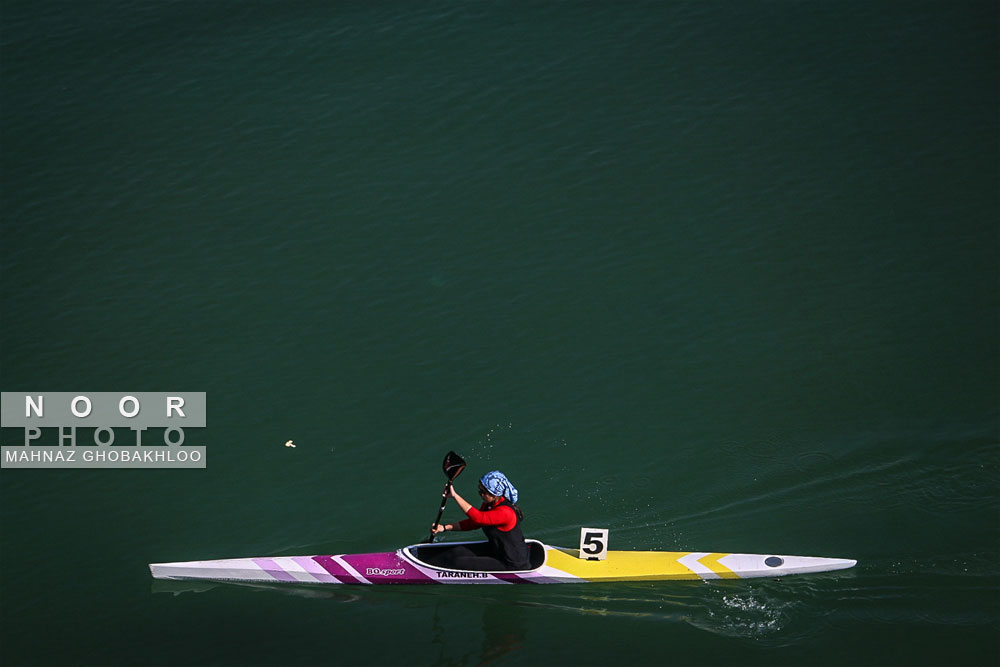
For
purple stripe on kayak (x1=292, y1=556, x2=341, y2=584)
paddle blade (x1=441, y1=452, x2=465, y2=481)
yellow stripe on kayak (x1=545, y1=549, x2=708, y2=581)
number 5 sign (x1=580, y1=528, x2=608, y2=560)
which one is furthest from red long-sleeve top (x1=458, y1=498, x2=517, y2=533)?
purple stripe on kayak (x1=292, y1=556, x2=341, y2=584)

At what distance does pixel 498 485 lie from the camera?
1652 cm

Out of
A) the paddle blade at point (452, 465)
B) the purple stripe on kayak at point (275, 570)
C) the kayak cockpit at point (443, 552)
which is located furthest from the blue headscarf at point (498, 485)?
the purple stripe on kayak at point (275, 570)

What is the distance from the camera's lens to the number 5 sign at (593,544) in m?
16.7

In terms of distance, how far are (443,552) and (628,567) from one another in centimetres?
287

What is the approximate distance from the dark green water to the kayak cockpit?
46cm

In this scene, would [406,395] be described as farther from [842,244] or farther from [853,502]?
[842,244]

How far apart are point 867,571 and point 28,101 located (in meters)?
22.9

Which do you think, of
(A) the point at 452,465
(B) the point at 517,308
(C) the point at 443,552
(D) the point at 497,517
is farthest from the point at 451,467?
(B) the point at 517,308

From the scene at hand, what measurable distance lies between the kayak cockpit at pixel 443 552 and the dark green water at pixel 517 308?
456 millimetres

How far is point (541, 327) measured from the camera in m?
22.2

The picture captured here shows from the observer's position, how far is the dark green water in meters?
16.8

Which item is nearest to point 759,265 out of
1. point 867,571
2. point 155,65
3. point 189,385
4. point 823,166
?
point 823,166

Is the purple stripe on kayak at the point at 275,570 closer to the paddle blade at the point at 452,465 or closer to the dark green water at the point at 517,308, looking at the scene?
the dark green water at the point at 517,308

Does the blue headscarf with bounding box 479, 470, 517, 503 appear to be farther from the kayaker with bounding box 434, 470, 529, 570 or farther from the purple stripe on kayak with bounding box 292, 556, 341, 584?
the purple stripe on kayak with bounding box 292, 556, 341, 584
